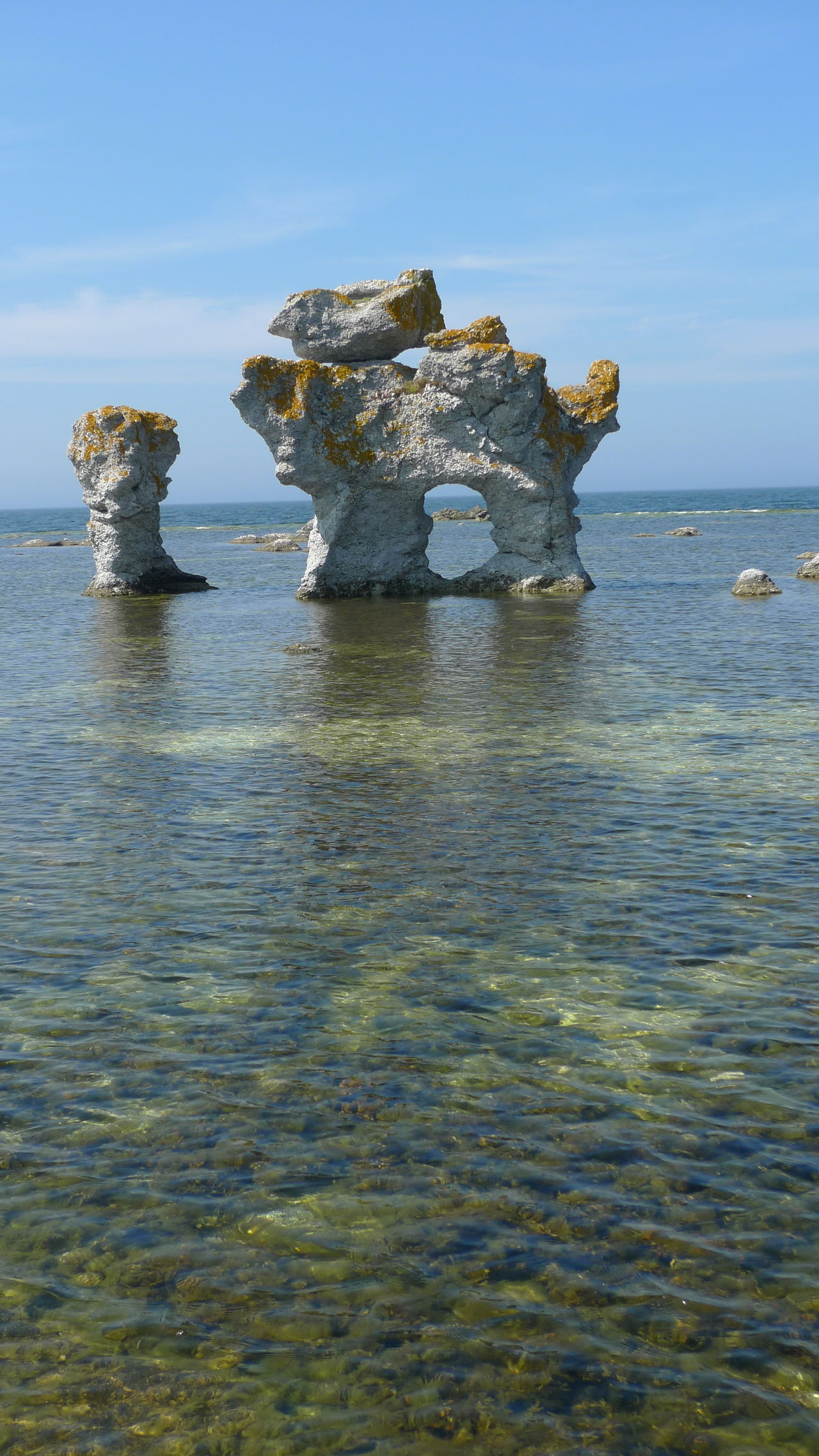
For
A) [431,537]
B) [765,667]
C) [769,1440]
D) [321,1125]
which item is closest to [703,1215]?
[769,1440]

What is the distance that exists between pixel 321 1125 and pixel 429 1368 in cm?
195

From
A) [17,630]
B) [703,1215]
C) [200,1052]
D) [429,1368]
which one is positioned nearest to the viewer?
[429,1368]

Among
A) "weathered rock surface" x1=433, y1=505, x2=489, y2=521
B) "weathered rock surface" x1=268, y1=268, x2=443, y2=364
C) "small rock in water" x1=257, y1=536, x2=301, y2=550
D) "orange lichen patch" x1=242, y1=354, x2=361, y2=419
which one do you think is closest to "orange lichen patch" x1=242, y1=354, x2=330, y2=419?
"orange lichen patch" x1=242, y1=354, x2=361, y2=419

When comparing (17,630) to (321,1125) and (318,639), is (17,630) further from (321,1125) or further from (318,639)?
(321,1125)

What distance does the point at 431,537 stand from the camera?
89.6 m

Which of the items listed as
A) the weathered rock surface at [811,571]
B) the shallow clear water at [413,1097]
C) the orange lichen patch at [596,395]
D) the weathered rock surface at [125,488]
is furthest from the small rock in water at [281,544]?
the shallow clear water at [413,1097]

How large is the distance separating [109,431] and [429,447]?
13586mm

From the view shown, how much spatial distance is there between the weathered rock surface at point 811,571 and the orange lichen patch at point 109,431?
26.0 metres

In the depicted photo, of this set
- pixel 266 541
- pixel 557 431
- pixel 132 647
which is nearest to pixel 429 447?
pixel 557 431

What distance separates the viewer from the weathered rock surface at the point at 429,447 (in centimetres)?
3775

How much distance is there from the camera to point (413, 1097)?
695 cm

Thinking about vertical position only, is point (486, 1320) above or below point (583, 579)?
below

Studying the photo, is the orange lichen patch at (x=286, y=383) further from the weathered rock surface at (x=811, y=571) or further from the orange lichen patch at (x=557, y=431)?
the weathered rock surface at (x=811, y=571)

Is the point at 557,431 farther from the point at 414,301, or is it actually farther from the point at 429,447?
the point at 414,301
